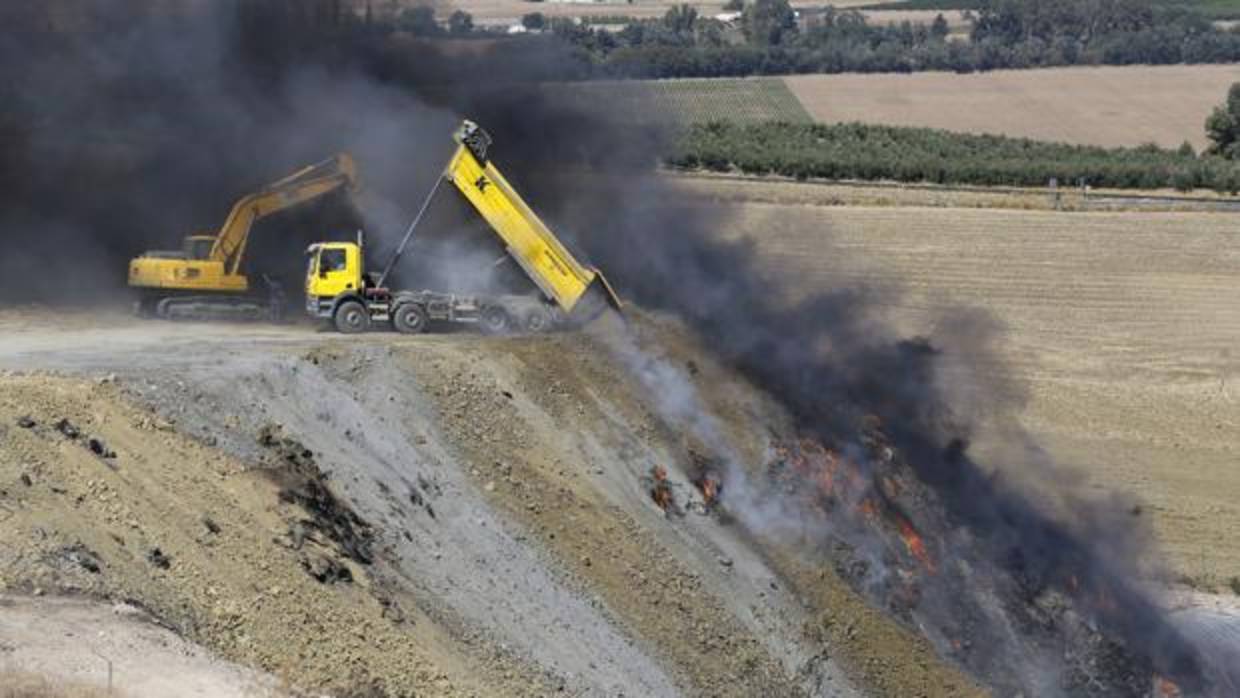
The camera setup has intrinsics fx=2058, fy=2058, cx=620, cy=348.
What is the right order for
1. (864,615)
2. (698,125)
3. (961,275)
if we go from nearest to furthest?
(864,615) < (961,275) < (698,125)

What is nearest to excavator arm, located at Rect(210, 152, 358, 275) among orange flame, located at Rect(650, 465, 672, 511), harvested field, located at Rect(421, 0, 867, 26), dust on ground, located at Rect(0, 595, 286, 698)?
orange flame, located at Rect(650, 465, 672, 511)

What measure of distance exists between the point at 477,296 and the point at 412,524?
429 inches

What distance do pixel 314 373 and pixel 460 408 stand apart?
241 centimetres

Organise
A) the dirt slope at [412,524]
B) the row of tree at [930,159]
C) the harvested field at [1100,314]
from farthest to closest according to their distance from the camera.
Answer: the row of tree at [930,159] < the harvested field at [1100,314] < the dirt slope at [412,524]

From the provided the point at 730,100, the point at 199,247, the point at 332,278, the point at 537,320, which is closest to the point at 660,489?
the point at 537,320

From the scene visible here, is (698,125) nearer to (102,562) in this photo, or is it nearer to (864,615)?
(864,615)

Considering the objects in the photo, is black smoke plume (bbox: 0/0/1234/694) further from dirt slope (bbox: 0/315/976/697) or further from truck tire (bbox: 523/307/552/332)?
dirt slope (bbox: 0/315/976/697)

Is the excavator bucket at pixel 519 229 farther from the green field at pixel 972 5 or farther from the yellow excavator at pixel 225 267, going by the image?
the green field at pixel 972 5

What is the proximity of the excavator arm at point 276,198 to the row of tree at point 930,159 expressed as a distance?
22964mm

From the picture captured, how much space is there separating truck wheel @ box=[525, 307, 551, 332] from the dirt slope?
1323mm

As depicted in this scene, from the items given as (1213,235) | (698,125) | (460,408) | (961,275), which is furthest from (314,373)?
(698,125)

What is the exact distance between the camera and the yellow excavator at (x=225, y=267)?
1598 inches

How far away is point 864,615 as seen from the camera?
106 ft

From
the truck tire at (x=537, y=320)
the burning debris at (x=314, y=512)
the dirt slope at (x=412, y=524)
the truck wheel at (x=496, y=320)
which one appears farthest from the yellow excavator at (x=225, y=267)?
the burning debris at (x=314, y=512)
